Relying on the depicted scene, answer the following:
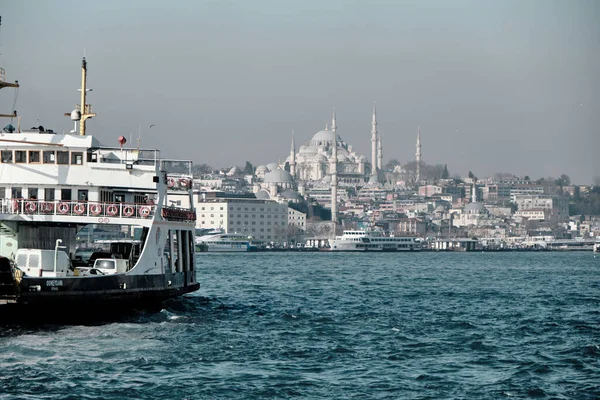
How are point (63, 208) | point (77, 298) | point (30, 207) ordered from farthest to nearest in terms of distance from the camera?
point (63, 208) < point (30, 207) < point (77, 298)

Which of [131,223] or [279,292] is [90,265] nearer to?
[131,223]

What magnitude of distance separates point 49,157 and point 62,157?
0.41 meters

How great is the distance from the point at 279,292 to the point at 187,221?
42.3ft

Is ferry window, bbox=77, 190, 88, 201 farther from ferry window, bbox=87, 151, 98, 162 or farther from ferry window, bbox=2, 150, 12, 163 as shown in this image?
ferry window, bbox=2, 150, 12, 163

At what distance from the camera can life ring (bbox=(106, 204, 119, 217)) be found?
→ 35.8 metres

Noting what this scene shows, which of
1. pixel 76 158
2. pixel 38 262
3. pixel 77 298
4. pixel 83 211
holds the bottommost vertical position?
pixel 77 298

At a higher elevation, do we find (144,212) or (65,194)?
(65,194)

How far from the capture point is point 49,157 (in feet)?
120

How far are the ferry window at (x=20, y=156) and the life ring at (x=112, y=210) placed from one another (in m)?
3.17

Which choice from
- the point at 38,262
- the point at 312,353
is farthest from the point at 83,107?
the point at 312,353

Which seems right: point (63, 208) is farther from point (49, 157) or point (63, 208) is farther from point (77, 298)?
point (77, 298)

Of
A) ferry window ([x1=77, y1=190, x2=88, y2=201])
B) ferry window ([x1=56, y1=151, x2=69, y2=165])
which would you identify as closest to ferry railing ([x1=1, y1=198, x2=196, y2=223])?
ferry window ([x1=77, y1=190, x2=88, y2=201])

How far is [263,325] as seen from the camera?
35.6 metres

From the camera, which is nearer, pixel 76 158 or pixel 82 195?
pixel 82 195
